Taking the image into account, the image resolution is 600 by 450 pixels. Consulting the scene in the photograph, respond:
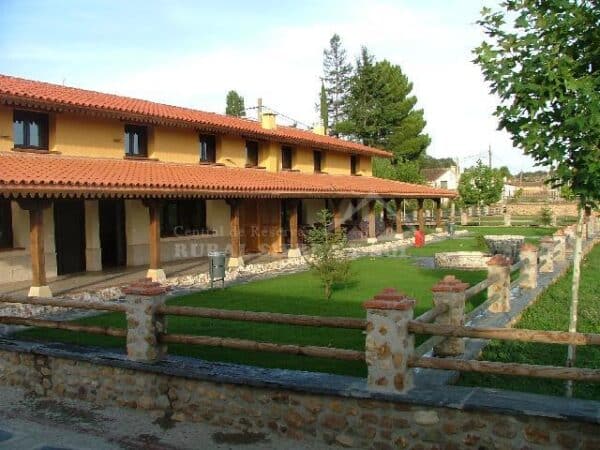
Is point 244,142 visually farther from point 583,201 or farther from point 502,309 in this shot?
point 583,201

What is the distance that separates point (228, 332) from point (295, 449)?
153 inches

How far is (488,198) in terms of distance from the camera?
135 feet

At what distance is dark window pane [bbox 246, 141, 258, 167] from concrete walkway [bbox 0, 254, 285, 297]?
5.06 m

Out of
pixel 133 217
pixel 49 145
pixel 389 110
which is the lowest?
pixel 133 217

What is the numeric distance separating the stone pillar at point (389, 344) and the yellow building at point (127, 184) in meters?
8.28

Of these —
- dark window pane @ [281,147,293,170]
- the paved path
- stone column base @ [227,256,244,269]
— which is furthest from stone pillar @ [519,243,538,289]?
dark window pane @ [281,147,293,170]

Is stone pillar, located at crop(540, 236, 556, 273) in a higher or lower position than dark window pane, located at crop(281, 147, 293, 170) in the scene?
lower

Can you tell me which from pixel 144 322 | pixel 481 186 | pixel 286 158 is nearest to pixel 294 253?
pixel 286 158

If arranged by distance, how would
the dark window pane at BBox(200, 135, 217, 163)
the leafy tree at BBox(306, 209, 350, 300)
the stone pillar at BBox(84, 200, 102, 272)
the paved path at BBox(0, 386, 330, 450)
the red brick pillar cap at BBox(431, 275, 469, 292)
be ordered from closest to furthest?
the paved path at BBox(0, 386, 330, 450) < the red brick pillar cap at BBox(431, 275, 469, 292) < the leafy tree at BBox(306, 209, 350, 300) < the stone pillar at BBox(84, 200, 102, 272) < the dark window pane at BBox(200, 135, 217, 163)

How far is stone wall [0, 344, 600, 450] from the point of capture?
15.3 feet

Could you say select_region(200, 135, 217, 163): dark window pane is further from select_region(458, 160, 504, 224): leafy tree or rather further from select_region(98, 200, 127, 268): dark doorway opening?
select_region(458, 160, 504, 224): leafy tree

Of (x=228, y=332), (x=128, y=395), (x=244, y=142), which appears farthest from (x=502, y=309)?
(x=244, y=142)

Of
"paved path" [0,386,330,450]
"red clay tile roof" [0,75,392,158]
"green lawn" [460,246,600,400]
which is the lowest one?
"paved path" [0,386,330,450]

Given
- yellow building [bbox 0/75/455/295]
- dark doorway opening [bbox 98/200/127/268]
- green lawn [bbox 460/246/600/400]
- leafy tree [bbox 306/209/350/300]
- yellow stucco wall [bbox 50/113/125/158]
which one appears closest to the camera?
green lawn [bbox 460/246/600/400]
